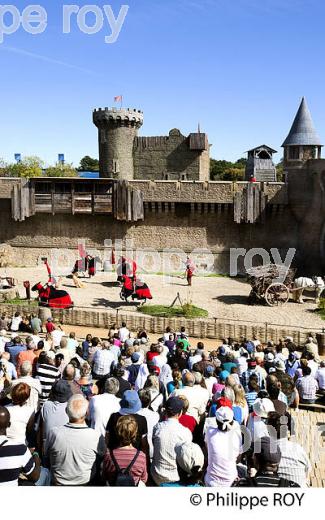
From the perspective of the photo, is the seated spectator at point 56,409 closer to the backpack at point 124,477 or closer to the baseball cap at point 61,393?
the baseball cap at point 61,393

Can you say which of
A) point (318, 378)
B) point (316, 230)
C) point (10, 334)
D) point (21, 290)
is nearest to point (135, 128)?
point (316, 230)

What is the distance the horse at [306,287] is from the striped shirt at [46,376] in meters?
18.8

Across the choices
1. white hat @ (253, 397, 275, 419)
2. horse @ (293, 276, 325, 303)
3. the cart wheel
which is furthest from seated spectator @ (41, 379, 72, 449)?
horse @ (293, 276, 325, 303)

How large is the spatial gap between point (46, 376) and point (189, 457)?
3.63m

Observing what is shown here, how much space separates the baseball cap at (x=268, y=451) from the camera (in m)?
5.91

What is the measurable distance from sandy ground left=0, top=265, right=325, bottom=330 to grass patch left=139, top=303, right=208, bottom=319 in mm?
545

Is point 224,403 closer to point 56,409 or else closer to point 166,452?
point 166,452

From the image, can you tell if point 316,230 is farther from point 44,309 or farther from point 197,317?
point 44,309

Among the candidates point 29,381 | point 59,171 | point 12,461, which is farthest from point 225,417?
point 59,171

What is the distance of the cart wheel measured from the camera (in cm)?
2545

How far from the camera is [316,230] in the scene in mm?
33219

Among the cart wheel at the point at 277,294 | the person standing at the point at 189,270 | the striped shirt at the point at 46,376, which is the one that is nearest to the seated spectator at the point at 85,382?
the striped shirt at the point at 46,376

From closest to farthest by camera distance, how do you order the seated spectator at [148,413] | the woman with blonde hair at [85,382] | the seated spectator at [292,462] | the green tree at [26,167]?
the seated spectator at [292,462] < the seated spectator at [148,413] < the woman with blonde hair at [85,382] < the green tree at [26,167]
